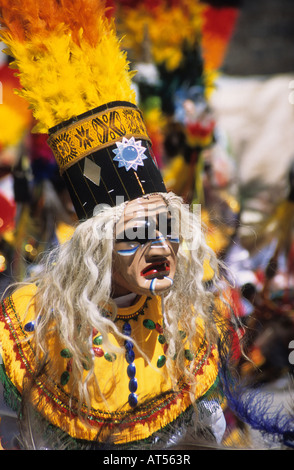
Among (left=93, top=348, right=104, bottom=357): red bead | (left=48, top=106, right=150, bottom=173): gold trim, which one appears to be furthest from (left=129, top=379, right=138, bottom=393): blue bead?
(left=48, top=106, right=150, bottom=173): gold trim

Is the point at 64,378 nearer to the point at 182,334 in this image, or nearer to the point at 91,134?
the point at 182,334

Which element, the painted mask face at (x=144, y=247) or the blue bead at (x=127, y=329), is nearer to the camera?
the painted mask face at (x=144, y=247)

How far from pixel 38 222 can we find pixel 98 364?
190 centimetres

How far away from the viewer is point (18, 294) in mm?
1842

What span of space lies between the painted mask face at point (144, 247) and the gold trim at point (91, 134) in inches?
8.8

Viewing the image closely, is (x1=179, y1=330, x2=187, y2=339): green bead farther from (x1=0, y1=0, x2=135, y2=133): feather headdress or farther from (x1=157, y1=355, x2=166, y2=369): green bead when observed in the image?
(x1=0, y1=0, x2=135, y2=133): feather headdress

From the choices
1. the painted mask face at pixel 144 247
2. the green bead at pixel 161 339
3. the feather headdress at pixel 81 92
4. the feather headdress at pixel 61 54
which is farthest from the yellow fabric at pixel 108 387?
the feather headdress at pixel 61 54

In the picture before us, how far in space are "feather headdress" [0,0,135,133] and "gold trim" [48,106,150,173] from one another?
4cm

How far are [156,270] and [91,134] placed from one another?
1.63 ft

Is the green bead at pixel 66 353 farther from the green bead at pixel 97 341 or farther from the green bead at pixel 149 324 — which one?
the green bead at pixel 149 324

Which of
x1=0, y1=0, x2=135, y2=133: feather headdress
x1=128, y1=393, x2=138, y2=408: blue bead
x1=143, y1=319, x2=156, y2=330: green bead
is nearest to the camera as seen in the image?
x1=0, y1=0, x2=135, y2=133: feather headdress

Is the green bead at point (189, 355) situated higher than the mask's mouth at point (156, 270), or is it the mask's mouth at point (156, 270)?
the mask's mouth at point (156, 270)

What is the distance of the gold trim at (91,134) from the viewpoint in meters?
1.70

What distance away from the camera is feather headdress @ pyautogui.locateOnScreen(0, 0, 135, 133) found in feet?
5.40
